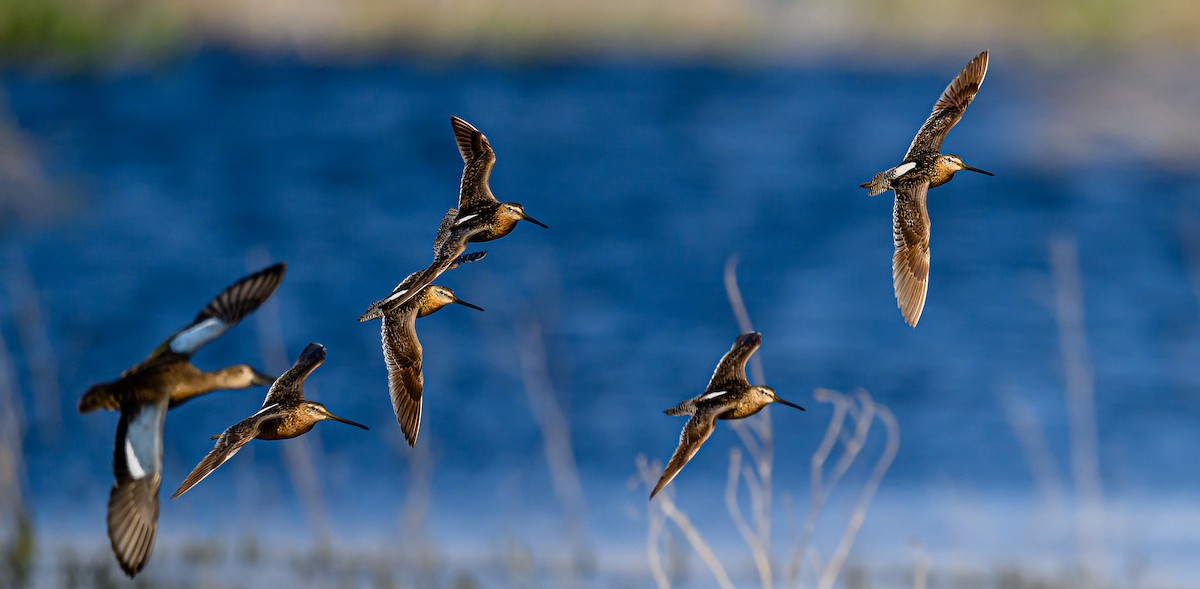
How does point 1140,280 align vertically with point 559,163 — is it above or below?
below

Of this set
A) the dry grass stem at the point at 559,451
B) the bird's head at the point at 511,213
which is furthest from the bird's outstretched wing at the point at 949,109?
the dry grass stem at the point at 559,451

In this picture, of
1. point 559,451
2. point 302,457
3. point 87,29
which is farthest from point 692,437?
point 87,29

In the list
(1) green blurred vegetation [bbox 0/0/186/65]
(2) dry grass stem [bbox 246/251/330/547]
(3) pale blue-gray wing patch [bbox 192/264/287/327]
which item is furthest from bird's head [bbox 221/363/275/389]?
(1) green blurred vegetation [bbox 0/0/186/65]

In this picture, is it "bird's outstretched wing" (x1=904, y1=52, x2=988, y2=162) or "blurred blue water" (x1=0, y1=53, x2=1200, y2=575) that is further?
"blurred blue water" (x1=0, y1=53, x2=1200, y2=575)

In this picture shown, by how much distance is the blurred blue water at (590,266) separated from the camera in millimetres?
15688

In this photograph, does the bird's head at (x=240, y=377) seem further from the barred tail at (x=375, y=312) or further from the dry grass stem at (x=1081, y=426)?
the dry grass stem at (x=1081, y=426)

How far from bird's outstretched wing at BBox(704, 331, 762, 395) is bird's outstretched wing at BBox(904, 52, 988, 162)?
0.30m

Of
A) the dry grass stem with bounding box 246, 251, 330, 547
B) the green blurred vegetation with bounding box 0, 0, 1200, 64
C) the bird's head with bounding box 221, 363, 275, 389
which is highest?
the green blurred vegetation with bounding box 0, 0, 1200, 64

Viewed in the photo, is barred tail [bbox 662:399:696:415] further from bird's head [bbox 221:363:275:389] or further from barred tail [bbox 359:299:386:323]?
bird's head [bbox 221:363:275:389]

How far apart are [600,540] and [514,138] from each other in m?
17.3

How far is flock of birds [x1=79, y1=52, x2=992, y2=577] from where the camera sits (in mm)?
1826

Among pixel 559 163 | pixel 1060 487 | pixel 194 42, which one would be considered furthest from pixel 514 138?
pixel 1060 487

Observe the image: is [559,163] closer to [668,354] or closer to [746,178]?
[746,178]

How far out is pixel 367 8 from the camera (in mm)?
36156
